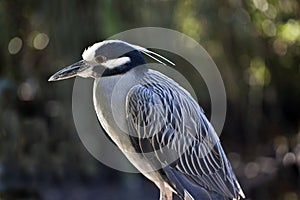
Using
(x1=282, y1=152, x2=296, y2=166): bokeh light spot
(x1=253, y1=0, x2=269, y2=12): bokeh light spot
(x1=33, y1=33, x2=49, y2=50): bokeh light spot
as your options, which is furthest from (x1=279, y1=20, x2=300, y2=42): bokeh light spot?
(x1=33, y1=33, x2=49, y2=50): bokeh light spot

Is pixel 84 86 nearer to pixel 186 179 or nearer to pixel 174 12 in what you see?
pixel 174 12

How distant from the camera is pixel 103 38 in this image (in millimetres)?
4395

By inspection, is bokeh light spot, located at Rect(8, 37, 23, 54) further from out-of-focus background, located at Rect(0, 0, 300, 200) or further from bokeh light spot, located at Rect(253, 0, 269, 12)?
bokeh light spot, located at Rect(253, 0, 269, 12)

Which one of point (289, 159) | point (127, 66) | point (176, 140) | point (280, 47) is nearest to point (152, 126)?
point (176, 140)

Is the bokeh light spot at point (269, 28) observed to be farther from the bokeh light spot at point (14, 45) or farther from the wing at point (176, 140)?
the wing at point (176, 140)

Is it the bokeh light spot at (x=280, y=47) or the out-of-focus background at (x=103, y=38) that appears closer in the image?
the out-of-focus background at (x=103, y=38)

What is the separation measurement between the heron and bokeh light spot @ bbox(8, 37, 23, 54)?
253 centimetres

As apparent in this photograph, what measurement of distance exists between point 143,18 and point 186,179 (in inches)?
94.1

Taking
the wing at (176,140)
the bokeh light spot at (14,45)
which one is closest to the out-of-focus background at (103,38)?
the bokeh light spot at (14,45)

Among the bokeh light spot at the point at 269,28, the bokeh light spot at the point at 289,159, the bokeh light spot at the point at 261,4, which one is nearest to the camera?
the bokeh light spot at the point at 261,4

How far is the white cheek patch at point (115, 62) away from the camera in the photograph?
2170mm

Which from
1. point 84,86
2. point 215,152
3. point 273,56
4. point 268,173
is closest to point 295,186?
point 268,173

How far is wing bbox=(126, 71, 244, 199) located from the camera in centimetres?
226

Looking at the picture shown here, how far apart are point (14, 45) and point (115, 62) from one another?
107 inches
